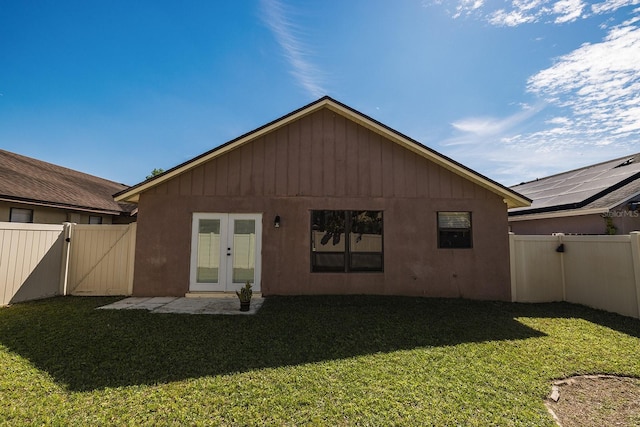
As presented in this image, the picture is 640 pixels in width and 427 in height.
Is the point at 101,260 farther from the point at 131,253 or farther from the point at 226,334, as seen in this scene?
the point at 226,334

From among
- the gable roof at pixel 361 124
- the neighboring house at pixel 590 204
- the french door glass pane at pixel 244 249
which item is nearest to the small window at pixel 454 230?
the gable roof at pixel 361 124

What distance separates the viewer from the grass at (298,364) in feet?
9.26

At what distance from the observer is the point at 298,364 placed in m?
3.88

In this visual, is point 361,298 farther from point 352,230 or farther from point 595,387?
point 595,387

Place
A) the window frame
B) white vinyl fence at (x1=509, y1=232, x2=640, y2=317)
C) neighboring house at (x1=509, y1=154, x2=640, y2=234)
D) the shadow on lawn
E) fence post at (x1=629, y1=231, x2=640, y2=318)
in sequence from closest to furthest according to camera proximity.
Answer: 1. the shadow on lawn
2. fence post at (x1=629, y1=231, x2=640, y2=318)
3. white vinyl fence at (x1=509, y1=232, x2=640, y2=317)
4. the window frame
5. neighboring house at (x1=509, y1=154, x2=640, y2=234)

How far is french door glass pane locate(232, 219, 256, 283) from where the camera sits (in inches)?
308

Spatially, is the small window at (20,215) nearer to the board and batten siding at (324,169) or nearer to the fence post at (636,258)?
the board and batten siding at (324,169)

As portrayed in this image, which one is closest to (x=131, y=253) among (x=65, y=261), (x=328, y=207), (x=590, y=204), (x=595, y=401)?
(x=65, y=261)

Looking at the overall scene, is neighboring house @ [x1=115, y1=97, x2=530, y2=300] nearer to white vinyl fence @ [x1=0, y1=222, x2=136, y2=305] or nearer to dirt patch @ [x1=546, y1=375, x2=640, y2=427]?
white vinyl fence @ [x1=0, y1=222, x2=136, y2=305]

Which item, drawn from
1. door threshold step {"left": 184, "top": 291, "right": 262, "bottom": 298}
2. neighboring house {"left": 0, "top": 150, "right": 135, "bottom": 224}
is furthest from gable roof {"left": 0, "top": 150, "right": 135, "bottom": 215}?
door threshold step {"left": 184, "top": 291, "right": 262, "bottom": 298}

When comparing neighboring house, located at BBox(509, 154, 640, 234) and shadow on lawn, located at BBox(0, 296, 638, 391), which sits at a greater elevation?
neighboring house, located at BBox(509, 154, 640, 234)

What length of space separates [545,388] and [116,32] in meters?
14.4

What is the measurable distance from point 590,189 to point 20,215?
21042mm

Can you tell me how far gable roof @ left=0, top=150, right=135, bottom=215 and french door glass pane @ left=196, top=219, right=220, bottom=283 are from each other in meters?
7.13
